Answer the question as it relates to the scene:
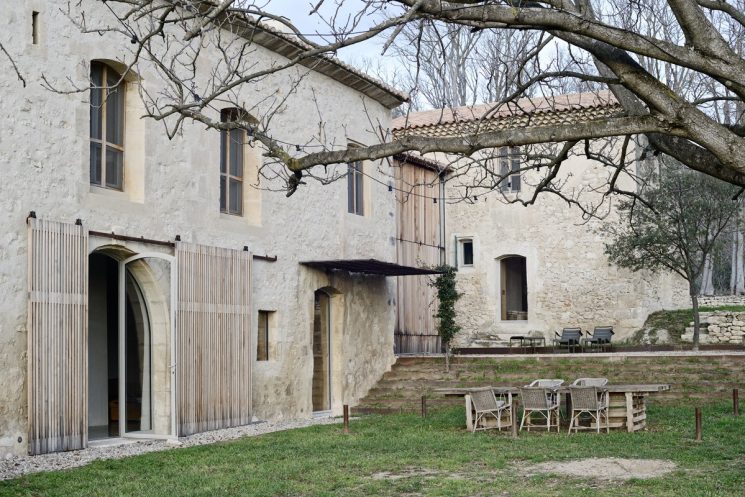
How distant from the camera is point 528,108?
24.3m

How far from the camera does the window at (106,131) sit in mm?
12898

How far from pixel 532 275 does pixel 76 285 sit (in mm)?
15596

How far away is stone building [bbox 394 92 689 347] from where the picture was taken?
24.0 m

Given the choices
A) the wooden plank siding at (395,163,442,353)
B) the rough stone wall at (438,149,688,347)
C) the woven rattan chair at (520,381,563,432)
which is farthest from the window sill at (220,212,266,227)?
the rough stone wall at (438,149,688,347)

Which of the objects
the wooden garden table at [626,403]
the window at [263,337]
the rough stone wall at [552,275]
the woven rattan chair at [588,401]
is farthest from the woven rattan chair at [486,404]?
the rough stone wall at [552,275]

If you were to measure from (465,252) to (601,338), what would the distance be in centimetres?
556

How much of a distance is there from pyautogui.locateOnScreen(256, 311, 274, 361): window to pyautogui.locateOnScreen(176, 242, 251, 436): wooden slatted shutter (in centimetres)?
90

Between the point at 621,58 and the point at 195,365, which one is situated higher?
the point at 621,58

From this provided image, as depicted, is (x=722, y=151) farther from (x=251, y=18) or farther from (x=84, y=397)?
(x=251, y=18)

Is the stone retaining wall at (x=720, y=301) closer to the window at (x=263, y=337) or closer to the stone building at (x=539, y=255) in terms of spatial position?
the stone building at (x=539, y=255)

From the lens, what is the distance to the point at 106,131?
13.1m

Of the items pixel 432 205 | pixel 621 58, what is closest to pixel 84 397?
pixel 621 58

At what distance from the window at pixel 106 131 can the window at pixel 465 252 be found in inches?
568

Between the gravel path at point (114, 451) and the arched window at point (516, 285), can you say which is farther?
the arched window at point (516, 285)
